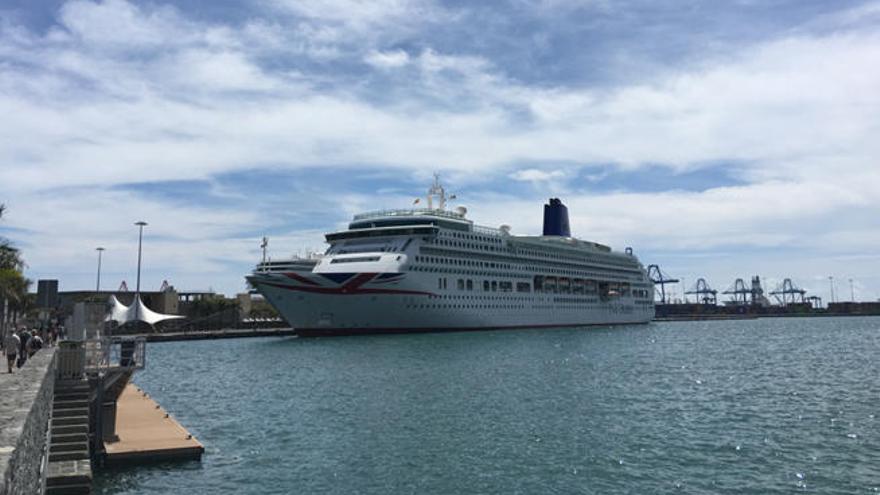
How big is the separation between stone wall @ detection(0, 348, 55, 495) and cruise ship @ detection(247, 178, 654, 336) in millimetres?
47184

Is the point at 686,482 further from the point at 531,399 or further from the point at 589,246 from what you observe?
the point at 589,246

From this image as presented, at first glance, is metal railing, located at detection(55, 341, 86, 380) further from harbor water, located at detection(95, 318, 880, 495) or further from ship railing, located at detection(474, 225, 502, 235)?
ship railing, located at detection(474, 225, 502, 235)

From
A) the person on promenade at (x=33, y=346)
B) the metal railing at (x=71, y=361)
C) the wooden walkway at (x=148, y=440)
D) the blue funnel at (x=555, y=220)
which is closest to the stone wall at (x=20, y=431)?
the metal railing at (x=71, y=361)

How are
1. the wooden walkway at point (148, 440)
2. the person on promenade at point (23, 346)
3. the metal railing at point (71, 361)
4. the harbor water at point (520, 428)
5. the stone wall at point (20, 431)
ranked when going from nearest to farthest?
the stone wall at point (20, 431) < the harbor water at point (520, 428) < the wooden walkway at point (148, 440) < the metal railing at point (71, 361) < the person on promenade at point (23, 346)

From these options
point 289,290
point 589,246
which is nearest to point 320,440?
point 289,290

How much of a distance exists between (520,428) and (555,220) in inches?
3293

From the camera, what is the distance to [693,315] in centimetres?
19788

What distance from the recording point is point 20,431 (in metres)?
6.87

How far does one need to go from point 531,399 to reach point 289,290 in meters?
38.5

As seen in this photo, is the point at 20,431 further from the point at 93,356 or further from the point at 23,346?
the point at 23,346

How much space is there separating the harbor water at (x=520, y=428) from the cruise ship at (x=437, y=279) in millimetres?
21324

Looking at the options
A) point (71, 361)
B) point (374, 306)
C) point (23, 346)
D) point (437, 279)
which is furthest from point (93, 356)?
point (437, 279)

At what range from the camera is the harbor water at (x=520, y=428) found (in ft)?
45.9

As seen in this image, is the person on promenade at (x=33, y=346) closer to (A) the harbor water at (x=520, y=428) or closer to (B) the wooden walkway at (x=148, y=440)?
(B) the wooden walkway at (x=148, y=440)
